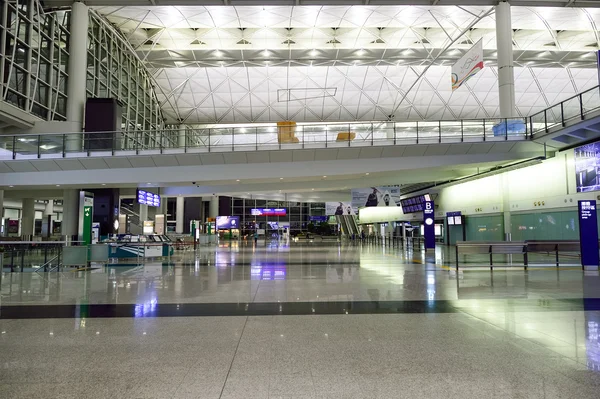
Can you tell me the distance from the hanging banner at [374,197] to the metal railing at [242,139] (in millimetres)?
8914

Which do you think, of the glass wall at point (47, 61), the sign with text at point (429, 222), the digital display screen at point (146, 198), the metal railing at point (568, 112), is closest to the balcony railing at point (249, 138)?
the glass wall at point (47, 61)

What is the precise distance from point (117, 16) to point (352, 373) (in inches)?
1715

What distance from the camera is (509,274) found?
41.1 feet

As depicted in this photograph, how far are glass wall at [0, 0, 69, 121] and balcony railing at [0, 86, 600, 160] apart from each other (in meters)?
6.16

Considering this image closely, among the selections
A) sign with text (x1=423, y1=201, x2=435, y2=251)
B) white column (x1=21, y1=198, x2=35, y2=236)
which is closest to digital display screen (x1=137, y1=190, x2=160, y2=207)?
sign with text (x1=423, y1=201, x2=435, y2=251)

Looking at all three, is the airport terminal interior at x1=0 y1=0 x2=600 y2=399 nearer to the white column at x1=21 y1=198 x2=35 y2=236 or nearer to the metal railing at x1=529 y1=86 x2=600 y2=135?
the metal railing at x1=529 y1=86 x2=600 y2=135

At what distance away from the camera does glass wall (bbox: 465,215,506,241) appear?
27172 millimetres

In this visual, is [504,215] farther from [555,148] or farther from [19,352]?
[19,352]

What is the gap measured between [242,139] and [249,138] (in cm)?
41

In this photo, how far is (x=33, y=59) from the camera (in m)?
30.0

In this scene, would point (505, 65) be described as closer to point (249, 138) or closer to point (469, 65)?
point (469, 65)

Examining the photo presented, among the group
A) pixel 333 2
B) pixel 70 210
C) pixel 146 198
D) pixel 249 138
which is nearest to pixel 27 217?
pixel 70 210

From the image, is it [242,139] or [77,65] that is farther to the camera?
[77,65]

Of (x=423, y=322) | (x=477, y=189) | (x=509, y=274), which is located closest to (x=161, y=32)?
(x=477, y=189)
